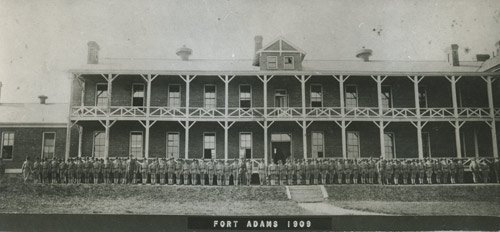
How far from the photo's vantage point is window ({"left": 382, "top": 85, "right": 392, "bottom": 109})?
19172 mm

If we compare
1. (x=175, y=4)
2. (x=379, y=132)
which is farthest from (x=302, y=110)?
(x=175, y=4)

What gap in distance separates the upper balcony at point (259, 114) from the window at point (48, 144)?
2.15 m

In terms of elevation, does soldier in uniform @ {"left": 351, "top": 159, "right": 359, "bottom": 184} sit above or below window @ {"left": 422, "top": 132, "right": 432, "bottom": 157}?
below

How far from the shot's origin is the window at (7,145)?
1845 centimetres

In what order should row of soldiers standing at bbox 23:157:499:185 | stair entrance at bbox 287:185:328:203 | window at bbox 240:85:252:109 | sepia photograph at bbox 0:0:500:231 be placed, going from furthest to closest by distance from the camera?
window at bbox 240:85:252:109
row of soldiers standing at bbox 23:157:499:185
stair entrance at bbox 287:185:328:203
sepia photograph at bbox 0:0:500:231

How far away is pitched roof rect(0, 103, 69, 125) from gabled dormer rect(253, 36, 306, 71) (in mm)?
8983

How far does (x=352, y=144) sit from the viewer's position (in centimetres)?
1908

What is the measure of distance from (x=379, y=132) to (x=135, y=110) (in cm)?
1022

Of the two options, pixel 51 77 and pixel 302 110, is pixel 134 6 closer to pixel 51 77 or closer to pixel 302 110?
pixel 51 77

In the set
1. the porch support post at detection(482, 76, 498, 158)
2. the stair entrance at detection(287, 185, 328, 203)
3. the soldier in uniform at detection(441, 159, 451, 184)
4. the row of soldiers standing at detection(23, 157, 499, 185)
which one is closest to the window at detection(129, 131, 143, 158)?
the row of soldiers standing at detection(23, 157, 499, 185)

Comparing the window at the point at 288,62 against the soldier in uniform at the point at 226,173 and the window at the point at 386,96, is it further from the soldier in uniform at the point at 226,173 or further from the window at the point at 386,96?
the soldier in uniform at the point at 226,173

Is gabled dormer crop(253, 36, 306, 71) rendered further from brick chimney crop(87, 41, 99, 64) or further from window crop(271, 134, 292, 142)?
brick chimney crop(87, 41, 99, 64)

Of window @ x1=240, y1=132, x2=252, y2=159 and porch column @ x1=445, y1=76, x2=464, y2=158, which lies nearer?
porch column @ x1=445, y1=76, x2=464, y2=158

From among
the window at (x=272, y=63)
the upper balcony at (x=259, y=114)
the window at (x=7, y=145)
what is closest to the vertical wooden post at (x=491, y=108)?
the upper balcony at (x=259, y=114)
